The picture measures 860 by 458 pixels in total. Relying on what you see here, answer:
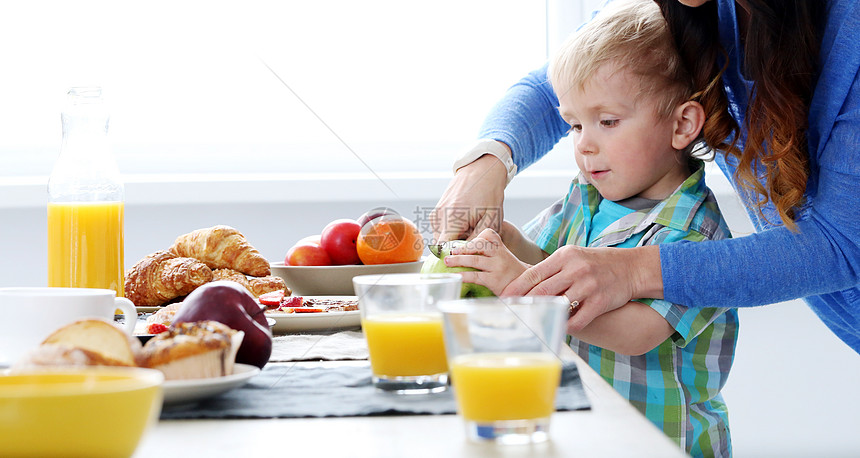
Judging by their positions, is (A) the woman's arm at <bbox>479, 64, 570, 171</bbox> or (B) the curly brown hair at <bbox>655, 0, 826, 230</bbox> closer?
(B) the curly brown hair at <bbox>655, 0, 826, 230</bbox>

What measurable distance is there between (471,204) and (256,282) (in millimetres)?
341

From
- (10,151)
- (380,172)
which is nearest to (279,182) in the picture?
(380,172)

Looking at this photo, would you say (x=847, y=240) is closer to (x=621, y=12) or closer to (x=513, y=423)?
(x=621, y=12)

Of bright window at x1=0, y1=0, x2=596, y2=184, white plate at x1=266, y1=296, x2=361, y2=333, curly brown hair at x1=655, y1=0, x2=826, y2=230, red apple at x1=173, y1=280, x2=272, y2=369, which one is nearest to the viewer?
red apple at x1=173, y1=280, x2=272, y2=369

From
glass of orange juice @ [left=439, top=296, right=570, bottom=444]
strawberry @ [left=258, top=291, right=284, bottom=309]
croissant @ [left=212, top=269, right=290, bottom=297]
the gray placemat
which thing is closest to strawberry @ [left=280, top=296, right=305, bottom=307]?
strawberry @ [left=258, top=291, right=284, bottom=309]

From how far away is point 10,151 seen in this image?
94.3 inches

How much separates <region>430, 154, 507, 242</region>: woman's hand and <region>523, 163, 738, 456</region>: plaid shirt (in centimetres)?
19

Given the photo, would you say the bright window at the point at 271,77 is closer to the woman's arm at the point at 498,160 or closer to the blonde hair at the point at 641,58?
the woman's arm at the point at 498,160

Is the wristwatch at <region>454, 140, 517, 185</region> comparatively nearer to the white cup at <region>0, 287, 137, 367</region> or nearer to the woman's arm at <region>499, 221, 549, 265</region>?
the woman's arm at <region>499, 221, 549, 265</region>

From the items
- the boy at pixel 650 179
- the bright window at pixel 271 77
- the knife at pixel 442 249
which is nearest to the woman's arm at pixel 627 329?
the boy at pixel 650 179

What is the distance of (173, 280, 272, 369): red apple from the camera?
65 centimetres

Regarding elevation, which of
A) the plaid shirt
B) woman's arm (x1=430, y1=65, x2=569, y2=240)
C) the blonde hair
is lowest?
the plaid shirt

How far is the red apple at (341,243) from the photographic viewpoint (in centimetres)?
130

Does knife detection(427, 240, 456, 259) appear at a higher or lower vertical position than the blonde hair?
lower
